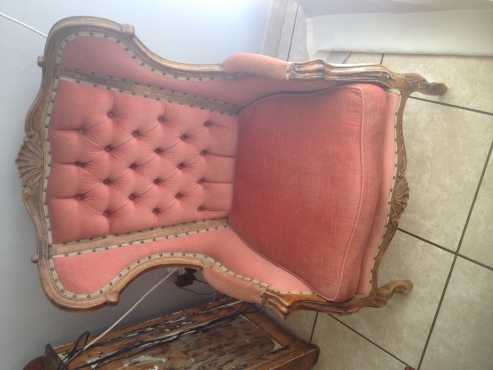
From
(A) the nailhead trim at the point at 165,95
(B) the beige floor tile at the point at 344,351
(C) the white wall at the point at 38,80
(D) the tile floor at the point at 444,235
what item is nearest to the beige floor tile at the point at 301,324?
(B) the beige floor tile at the point at 344,351

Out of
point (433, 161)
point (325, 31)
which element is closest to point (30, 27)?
point (325, 31)

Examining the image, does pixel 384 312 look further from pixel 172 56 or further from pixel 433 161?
pixel 172 56

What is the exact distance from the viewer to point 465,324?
1.12 metres

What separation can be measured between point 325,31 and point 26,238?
4.36 feet

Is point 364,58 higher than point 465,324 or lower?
higher

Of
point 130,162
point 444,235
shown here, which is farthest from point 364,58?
point 130,162

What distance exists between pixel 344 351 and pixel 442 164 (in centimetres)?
80

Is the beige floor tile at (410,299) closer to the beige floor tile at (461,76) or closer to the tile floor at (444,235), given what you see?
the tile floor at (444,235)

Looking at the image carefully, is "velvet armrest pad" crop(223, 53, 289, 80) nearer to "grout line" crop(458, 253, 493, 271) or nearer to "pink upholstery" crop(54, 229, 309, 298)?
"pink upholstery" crop(54, 229, 309, 298)

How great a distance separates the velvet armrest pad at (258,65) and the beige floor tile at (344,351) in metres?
0.99

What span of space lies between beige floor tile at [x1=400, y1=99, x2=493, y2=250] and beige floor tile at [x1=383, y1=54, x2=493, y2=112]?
3 cm

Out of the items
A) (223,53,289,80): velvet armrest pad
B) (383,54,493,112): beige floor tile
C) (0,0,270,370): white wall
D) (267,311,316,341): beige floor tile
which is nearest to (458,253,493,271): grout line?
(383,54,493,112): beige floor tile

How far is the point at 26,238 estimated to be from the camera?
1214mm

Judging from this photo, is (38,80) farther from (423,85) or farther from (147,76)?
(423,85)
